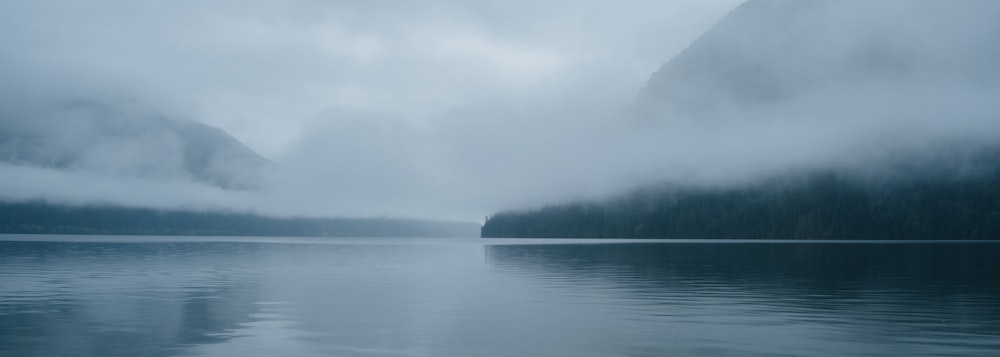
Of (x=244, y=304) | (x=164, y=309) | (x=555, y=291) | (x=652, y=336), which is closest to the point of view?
(x=652, y=336)

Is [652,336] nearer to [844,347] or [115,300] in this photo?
[844,347]

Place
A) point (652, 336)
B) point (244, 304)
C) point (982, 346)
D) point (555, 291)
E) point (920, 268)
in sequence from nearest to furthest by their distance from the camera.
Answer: point (982, 346), point (652, 336), point (244, 304), point (555, 291), point (920, 268)

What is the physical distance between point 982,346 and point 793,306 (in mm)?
16204

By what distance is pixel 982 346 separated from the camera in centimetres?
3225

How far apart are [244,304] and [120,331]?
12669 millimetres

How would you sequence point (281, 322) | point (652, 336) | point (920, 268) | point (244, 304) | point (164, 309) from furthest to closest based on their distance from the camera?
point (920, 268) → point (244, 304) → point (164, 309) → point (281, 322) → point (652, 336)

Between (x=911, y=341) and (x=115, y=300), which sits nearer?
(x=911, y=341)

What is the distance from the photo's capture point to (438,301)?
5338 centimetres

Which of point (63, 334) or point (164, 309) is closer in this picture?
point (63, 334)

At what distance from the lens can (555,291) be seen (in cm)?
6106

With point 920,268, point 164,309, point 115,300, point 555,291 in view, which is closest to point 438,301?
point 555,291

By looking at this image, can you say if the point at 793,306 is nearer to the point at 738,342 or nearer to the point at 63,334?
the point at 738,342

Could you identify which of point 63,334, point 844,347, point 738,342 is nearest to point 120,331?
point 63,334

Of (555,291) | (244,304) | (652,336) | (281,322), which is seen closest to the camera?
(652,336)
